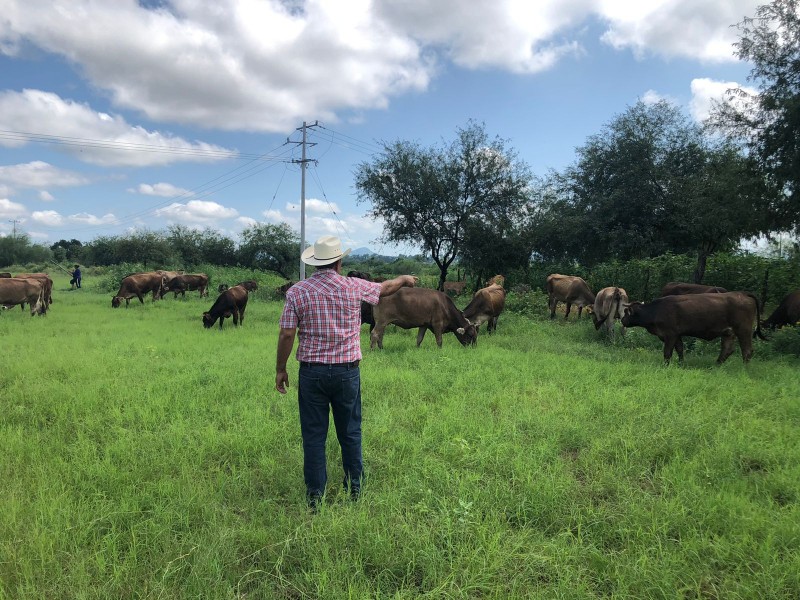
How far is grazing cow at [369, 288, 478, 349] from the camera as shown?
36.2 ft

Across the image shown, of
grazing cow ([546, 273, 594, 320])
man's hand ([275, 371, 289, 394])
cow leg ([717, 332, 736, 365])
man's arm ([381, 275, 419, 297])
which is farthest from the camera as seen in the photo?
grazing cow ([546, 273, 594, 320])

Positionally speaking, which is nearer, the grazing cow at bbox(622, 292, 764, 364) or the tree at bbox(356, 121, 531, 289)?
the grazing cow at bbox(622, 292, 764, 364)

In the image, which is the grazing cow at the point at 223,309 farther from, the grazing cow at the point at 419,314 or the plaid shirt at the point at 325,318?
the plaid shirt at the point at 325,318

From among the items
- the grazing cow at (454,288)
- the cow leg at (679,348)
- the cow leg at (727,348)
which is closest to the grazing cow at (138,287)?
the grazing cow at (454,288)

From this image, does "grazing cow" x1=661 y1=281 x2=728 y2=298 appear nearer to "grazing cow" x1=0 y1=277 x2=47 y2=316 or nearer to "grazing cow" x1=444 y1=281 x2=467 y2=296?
"grazing cow" x1=444 y1=281 x2=467 y2=296

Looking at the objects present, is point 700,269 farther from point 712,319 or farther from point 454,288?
point 454,288

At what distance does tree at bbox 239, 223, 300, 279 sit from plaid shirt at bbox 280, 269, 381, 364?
41.2 metres

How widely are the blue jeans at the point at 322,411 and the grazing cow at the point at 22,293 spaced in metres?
17.5

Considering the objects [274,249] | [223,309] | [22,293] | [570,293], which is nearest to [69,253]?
[274,249]

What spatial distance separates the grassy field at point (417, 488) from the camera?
10.0 ft

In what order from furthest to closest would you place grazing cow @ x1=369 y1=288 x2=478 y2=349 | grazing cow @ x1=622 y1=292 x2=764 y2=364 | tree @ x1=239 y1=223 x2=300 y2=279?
tree @ x1=239 y1=223 x2=300 y2=279 < grazing cow @ x1=369 y1=288 x2=478 y2=349 < grazing cow @ x1=622 y1=292 x2=764 y2=364

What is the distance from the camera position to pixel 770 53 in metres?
10.8

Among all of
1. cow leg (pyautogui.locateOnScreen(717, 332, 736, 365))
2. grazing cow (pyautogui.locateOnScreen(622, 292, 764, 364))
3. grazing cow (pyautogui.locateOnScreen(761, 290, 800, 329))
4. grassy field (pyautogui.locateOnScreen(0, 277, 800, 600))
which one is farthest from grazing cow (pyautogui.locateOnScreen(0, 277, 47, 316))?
grazing cow (pyautogui.locateOnScreen(761, 290, 800, 329))

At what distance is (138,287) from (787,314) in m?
23.8
